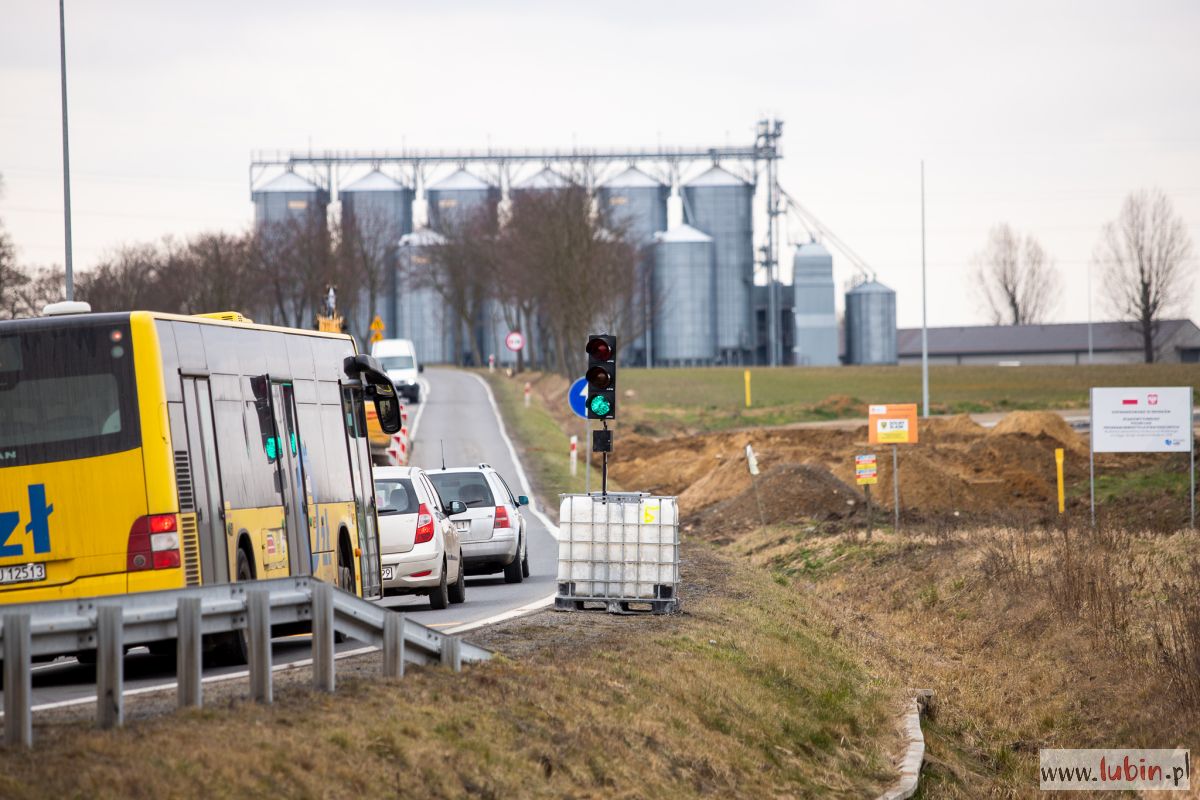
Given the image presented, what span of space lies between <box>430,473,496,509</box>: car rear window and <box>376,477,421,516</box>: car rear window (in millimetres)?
3284

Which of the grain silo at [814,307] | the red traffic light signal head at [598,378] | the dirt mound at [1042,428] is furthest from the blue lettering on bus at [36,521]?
the grain silo at [814,307]

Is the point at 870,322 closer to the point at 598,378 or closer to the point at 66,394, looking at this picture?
the point at 598,378

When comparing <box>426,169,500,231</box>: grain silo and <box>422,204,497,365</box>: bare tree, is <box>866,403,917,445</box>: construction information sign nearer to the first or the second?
<box>422,204,497,365</box>: bare tree

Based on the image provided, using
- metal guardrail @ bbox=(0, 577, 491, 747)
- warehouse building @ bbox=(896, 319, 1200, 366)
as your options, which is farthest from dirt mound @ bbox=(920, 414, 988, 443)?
warehouse building @ bbox=(896, 319, 1200, 366)

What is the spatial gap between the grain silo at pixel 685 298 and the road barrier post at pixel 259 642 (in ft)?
311

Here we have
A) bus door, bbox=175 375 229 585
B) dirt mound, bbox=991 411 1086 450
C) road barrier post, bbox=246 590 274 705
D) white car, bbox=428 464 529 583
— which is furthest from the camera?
dirt mound, bbox=991 411 1086 450

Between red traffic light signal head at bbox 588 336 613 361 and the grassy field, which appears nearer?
red traffic light signal head at bbox 588 336 613 361

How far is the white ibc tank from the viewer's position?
1714 centimetres

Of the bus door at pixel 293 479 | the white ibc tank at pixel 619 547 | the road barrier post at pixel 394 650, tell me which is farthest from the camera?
the white ibc tank at pixel 619 547

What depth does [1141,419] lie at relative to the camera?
3152cm

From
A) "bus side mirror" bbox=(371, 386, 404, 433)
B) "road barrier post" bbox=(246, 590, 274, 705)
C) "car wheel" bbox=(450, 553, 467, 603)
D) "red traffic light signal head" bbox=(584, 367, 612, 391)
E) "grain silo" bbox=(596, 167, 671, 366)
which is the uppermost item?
"grain silo" bbox=(596, 167, 671, 366)

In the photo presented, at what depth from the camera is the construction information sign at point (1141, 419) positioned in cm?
3120

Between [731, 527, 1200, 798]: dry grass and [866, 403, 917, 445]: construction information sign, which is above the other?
[866, 403, 917, 445]: construction information sign

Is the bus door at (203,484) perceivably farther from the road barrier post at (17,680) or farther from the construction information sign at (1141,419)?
the construction information sign at (1141,419)
